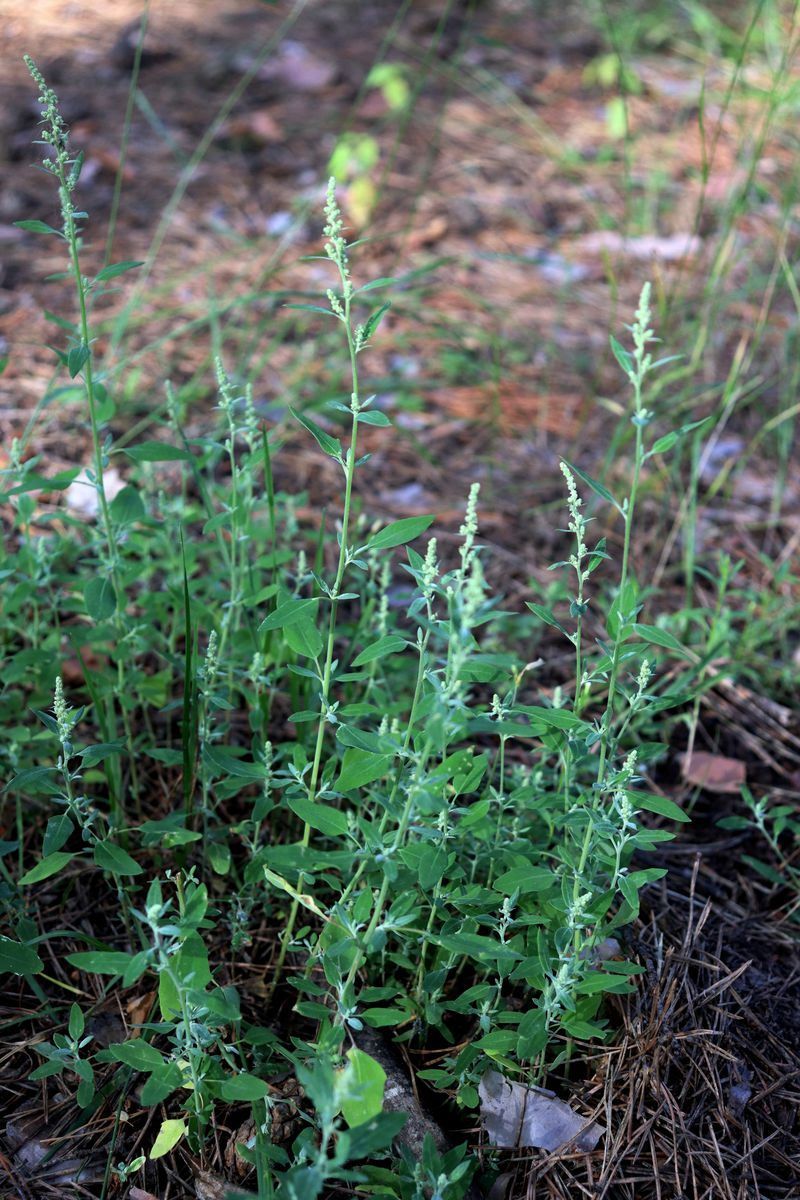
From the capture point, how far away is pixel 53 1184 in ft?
4.94

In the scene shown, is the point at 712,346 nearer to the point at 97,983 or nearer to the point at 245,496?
the point at 245,496

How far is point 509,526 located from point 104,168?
2.65 metres

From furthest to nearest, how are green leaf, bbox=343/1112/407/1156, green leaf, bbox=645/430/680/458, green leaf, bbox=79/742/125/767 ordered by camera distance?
green leaf, bbox=79/742/125/767
green leaf, bbox=645/430/680/458
green leaf, bbox=343/1112/407/1156

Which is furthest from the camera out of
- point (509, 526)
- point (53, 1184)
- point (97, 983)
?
point (509, 526)

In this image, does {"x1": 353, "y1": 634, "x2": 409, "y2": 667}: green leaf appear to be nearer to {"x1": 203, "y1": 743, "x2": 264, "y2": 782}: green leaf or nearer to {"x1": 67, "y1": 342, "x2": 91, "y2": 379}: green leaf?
{"x1": 203, "y1": 743, "x2": 264, "y2": 782}: green leaf

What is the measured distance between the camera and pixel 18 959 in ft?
5.01

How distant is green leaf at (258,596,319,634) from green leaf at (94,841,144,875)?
423mm

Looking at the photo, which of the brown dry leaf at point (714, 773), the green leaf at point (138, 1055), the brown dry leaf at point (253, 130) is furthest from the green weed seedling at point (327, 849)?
the brown dry leaf at point (253, 130)

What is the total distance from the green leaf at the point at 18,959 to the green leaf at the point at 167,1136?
300 mm

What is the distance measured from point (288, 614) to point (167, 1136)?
0.78 meters

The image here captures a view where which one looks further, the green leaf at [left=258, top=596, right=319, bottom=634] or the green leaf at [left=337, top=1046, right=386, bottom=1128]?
the green leaf at [left=258, top=596, right=319, bottom=634]

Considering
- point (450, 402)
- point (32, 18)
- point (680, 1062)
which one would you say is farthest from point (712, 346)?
point (32, 18)

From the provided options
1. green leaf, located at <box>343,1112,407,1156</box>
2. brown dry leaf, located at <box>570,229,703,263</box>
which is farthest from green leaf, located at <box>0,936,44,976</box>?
brown dry leaf, located at <box>570,229,703,263</box>

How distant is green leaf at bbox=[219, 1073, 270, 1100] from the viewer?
1.37 m
